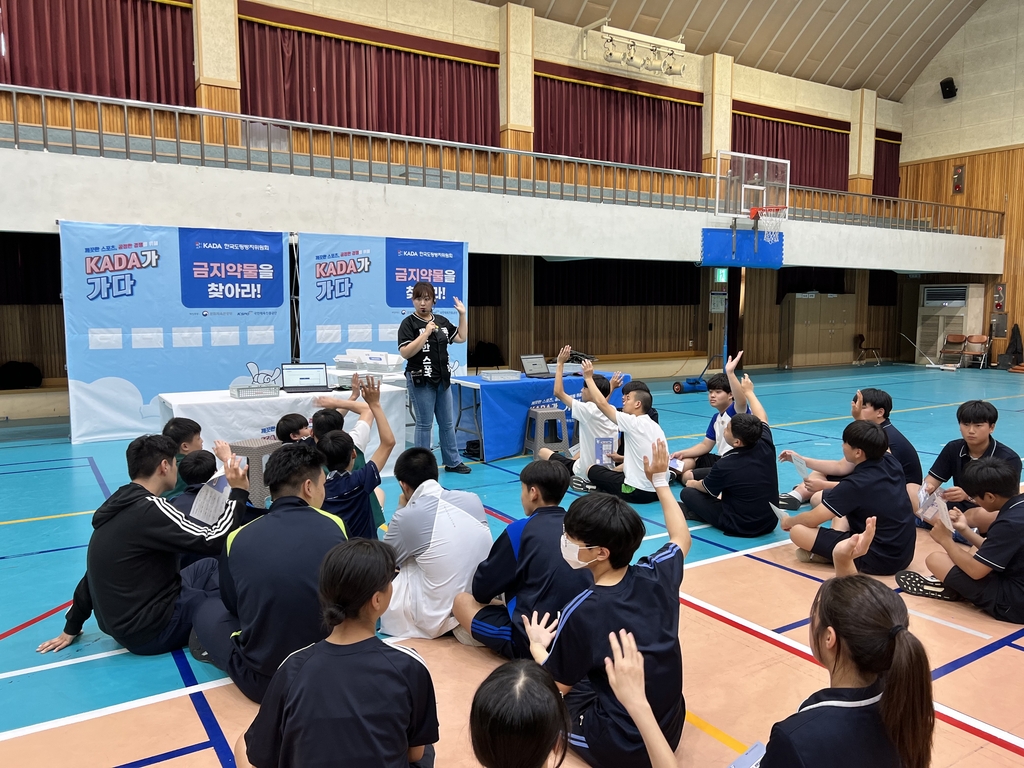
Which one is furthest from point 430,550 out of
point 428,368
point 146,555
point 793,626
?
point 428,368

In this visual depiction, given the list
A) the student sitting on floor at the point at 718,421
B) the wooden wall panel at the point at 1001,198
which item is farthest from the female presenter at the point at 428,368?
the wooden wall panel at the point at 1001,198

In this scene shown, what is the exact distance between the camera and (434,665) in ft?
10.9

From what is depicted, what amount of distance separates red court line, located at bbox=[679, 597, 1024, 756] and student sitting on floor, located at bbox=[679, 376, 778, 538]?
1.33 m

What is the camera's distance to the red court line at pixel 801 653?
8.89ft

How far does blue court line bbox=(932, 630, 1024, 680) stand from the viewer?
3266 millimetres

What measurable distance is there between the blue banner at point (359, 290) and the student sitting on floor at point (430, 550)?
6.65 metres

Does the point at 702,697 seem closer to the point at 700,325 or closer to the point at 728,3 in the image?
the point at 700,325

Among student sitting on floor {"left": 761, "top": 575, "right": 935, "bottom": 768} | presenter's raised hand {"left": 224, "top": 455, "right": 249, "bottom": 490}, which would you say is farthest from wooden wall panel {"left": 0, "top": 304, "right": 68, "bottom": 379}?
student sitting on floor {"left": 761, "top": 575, "right": 935, "bottom": 768}

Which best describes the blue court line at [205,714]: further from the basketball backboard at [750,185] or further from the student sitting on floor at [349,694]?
the basketball backboard at [750,185]

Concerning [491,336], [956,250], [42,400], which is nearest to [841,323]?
[956,250]

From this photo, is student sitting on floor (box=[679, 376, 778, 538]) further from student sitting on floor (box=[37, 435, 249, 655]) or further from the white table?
student sitting on floor (box=[37, 435, 249, 655])

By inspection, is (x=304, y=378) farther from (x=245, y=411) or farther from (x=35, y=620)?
(x=35, y=620)

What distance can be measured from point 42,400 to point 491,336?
8004 mm

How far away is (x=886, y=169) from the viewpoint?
20.8m
